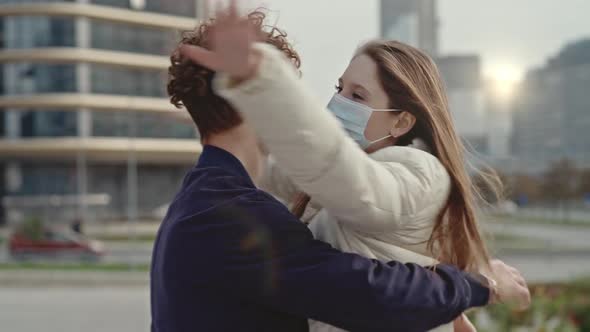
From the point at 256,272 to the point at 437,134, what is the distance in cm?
54

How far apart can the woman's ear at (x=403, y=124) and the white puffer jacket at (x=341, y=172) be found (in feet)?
0.51

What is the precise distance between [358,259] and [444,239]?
272 mm

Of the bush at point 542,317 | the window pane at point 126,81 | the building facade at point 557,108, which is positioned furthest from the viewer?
the building facade at point 557,108

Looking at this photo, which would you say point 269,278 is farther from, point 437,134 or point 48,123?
point 48,123

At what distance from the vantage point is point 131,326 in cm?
1167

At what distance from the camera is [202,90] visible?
4.93 feet

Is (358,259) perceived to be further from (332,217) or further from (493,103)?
(493,103)

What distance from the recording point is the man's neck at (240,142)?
1558 mm

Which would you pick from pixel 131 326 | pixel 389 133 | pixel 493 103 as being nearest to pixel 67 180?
pixel 131 326

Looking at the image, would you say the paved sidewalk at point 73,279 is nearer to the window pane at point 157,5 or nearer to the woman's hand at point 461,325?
the woman's hand at point 461,325

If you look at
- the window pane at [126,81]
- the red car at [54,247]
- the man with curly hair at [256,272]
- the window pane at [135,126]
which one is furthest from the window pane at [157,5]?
the man with curly hair at [256,272]

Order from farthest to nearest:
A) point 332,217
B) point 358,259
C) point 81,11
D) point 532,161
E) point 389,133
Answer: point 532,161 < point 81,11 < point 389,133 < point 332,217 < point 358,259

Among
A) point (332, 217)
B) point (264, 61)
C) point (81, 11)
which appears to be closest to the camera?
point (264, 61)

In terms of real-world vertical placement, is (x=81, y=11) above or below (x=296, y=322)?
below
